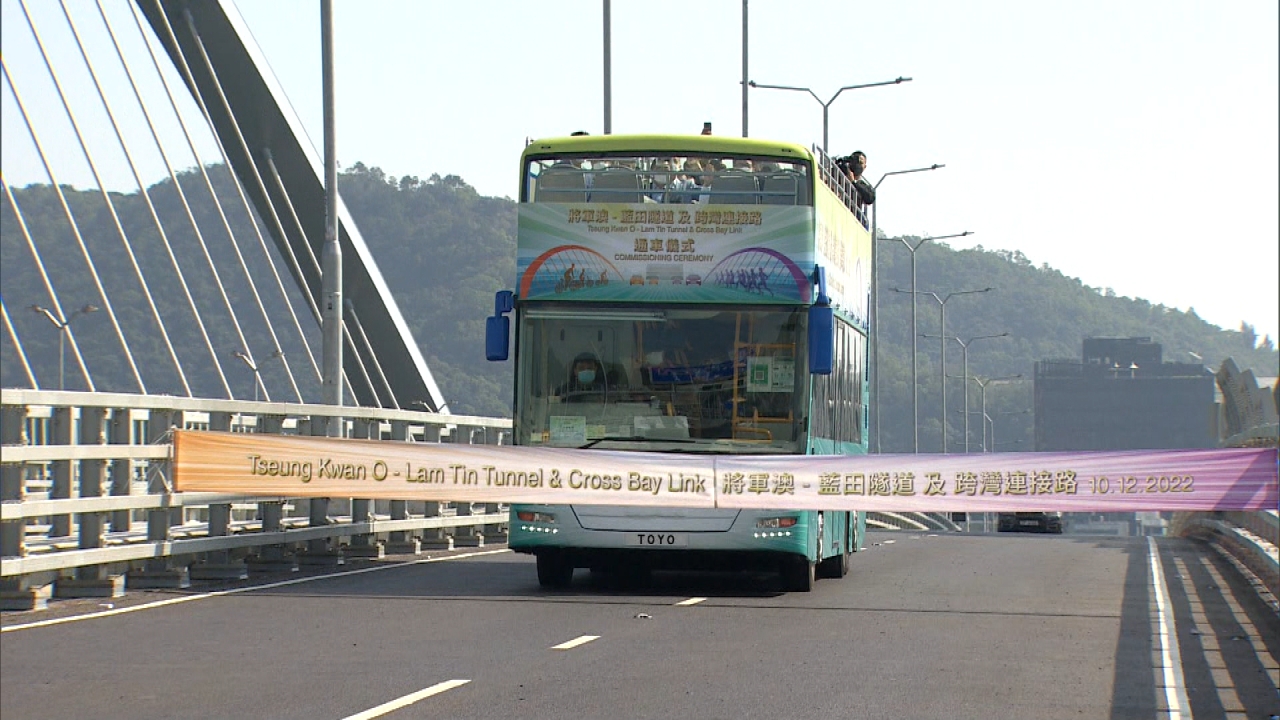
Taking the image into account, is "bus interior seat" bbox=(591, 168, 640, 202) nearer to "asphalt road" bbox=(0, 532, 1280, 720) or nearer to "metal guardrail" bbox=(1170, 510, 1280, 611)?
"asphalt road" bbox=(0, 532, 1280, 720)

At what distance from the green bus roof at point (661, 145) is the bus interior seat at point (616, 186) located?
0.77 ft

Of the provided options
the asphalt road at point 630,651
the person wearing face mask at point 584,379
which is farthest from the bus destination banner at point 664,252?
the asphalt road at point 630,651

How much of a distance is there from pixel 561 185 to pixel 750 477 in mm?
6354

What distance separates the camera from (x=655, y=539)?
17.0 meters

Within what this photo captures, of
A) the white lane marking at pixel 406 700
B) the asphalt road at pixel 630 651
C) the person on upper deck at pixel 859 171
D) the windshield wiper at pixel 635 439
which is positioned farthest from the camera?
the person on upper deck at pixel 859 171

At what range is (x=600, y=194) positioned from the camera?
17781 millimetres

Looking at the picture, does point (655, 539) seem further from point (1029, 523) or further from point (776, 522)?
point (1029, 523)

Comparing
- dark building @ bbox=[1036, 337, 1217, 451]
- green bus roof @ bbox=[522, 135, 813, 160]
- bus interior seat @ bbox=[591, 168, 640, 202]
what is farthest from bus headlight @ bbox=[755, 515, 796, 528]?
dark building @ bbox=[1036, 337, 1217, 451]

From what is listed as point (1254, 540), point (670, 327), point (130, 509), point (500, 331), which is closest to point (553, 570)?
point (500, 331)

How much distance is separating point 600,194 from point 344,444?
705cm

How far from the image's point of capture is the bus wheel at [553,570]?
701 inches

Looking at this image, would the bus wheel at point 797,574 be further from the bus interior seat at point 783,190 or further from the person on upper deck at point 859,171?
the person on upper deck at point 859,171

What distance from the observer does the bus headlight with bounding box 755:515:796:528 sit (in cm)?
1714

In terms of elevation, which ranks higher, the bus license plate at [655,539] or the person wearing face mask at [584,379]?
the person wearing face mask at [584,379]
